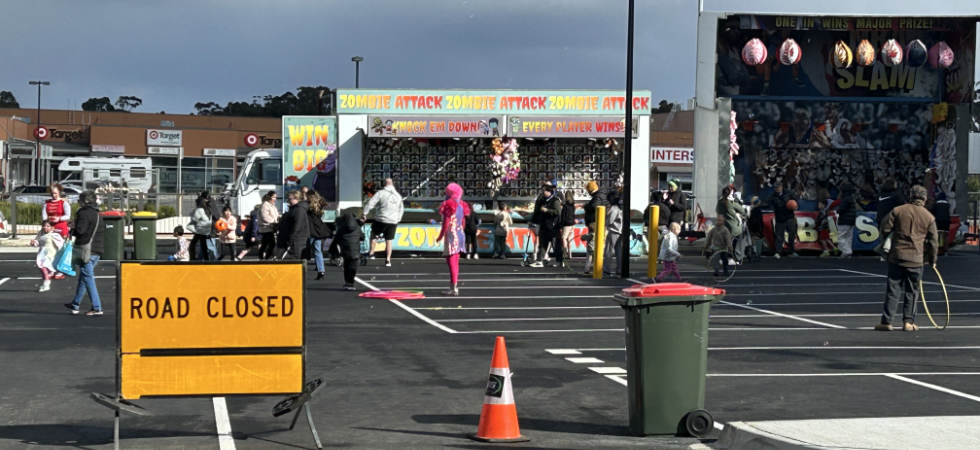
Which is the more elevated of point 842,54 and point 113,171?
point 842,54

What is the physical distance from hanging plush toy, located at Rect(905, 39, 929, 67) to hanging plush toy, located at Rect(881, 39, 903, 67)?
21cm

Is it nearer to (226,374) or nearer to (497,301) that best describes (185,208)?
(497,301)

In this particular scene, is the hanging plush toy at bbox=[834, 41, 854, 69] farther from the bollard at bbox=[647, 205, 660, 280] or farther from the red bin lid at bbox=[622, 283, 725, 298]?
the red bin lid at bbox=[622, 283, 725, 298]

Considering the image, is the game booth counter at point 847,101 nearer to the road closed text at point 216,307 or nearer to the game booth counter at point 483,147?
the game booth counter at point 483,147

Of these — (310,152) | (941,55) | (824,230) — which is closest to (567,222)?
(824,230)

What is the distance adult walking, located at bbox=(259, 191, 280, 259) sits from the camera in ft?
79.8

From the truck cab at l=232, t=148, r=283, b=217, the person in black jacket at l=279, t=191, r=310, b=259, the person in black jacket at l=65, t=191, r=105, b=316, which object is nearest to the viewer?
the person in black jacket at l=65, t=191, r=105, b=316

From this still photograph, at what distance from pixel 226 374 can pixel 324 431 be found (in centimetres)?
85

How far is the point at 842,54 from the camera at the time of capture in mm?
29359

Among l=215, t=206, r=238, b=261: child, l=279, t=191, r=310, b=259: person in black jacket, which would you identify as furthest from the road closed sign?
l=215, t=206, r=238, b=261: child

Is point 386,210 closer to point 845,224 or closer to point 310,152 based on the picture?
point 310,152

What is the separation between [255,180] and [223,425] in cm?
2359

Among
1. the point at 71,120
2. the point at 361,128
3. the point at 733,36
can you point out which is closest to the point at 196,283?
the point at 361,128

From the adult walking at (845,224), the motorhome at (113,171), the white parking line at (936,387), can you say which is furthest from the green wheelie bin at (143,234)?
the white parking line at (936,387)
